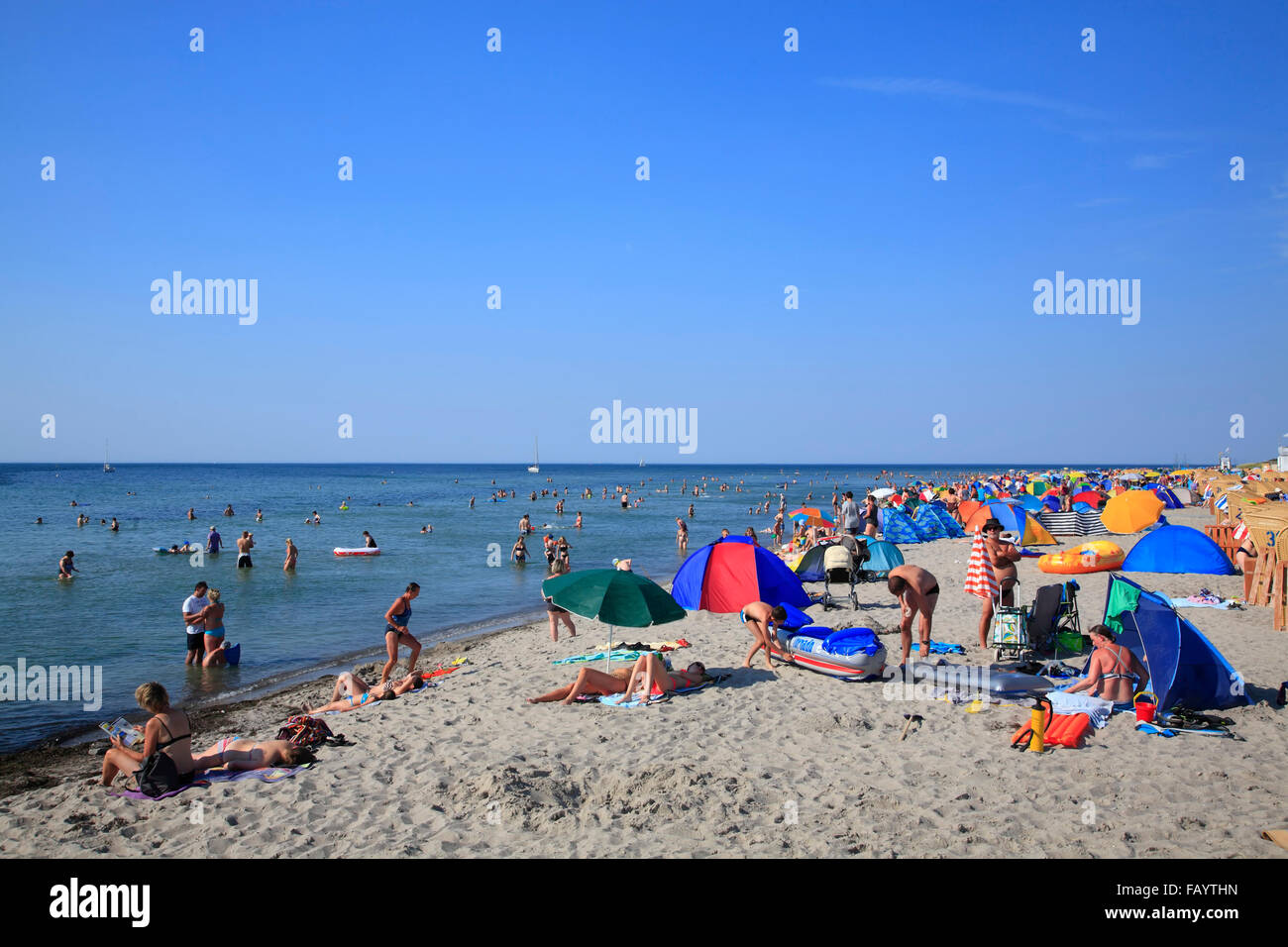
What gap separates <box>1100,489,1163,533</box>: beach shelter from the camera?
2470 centimetres

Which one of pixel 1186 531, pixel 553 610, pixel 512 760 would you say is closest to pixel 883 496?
pixel 1186 531

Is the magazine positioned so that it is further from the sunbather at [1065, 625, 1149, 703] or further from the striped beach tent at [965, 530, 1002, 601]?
the striped beach tent at [965, 530, 1002, 601]

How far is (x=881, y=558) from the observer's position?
17.2 meters

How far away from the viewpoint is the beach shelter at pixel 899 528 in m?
27.3

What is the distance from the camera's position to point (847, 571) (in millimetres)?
15859

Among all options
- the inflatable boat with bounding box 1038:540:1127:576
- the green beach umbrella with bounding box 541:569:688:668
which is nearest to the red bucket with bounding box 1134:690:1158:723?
the green beach umbrella with bounding box 541:569:688:668

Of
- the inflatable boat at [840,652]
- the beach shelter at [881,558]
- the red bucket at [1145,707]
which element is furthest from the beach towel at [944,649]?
the beach shelter at [881,558]

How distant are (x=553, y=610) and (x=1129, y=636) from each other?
8.72m

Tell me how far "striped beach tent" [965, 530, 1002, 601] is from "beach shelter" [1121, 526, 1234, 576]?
8.65 m

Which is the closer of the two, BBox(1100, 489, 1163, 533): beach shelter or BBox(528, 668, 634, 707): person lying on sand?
BBox(528, 668, 634, 707): person lying on sand

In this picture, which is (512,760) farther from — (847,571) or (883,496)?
(883,496)

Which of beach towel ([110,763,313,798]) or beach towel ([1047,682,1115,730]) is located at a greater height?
beach towel ([1047,682,1115,730])

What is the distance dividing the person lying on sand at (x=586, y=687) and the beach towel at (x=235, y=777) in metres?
2.69
